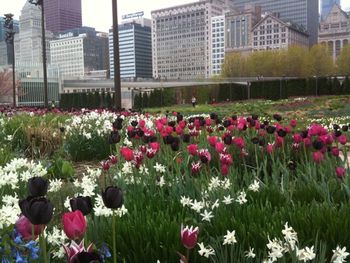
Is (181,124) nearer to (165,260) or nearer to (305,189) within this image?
(305,189)

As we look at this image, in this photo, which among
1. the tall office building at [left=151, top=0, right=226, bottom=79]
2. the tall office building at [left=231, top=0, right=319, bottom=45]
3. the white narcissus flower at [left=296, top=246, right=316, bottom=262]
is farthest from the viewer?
the tall office building at [left=231, top=0, right=319, bottom=45]

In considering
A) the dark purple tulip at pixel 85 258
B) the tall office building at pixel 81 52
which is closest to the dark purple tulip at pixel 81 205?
the dark purple tulip at pixel 85 258

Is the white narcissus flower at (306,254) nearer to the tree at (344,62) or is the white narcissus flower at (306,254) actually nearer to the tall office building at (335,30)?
the tree at (344,62)

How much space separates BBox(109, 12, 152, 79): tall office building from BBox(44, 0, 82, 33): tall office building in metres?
12.0

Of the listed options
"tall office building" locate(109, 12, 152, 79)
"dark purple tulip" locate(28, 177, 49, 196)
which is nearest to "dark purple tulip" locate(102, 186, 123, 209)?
"dark purple tulip" locate(28, 177, 49, 196)

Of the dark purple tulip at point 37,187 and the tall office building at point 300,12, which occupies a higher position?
the tall office building at point 300,12

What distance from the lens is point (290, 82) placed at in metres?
35.5

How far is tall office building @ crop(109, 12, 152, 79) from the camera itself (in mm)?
119062

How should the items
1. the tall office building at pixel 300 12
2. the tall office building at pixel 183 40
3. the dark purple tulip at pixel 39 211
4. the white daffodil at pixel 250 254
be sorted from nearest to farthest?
→ the dark purple tulip at pixel 39 211 → the white daffodil at pixel 250 254 → the tall office building at pixel 183 40 → the tall office building at pixel 300 12

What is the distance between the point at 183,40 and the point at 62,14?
63076 mm

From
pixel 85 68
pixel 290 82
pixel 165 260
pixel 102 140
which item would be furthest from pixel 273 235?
pixel 85 68

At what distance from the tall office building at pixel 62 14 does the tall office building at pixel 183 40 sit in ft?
135

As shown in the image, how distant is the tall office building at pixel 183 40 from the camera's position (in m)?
146

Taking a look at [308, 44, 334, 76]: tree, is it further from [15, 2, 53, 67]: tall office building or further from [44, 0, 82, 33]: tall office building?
[15, 2, 53, 67]: tall office building
